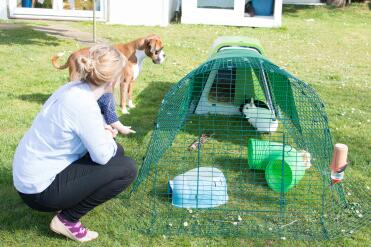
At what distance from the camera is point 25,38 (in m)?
10.1

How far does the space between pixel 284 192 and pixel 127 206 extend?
49.2 inches

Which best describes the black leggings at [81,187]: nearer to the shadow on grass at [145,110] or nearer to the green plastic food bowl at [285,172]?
the green plastic food bowl at [285,172]

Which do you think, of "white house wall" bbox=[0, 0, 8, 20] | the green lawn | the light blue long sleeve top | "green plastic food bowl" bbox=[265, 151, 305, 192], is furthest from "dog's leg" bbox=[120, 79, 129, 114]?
"white house wall" bbox=[0, 0, 8, 20]

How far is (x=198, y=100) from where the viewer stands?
5508 mm

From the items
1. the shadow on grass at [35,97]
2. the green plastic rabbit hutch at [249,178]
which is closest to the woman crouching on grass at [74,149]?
the green plastic rabbit hutch at [249,178]

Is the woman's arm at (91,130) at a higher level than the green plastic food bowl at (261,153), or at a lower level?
higher

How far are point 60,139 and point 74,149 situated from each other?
12 centimetres

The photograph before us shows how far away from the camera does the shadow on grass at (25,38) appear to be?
9.68 metres

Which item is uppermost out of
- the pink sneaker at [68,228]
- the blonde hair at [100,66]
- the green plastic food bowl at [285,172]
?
the blonde hair at [100,66]

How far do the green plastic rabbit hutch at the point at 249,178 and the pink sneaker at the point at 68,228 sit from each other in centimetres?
47

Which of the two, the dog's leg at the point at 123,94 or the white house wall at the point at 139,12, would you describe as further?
the white house wall at the point at 139,12

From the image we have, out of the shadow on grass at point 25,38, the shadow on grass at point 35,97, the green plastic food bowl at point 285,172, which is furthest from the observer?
the shadow on grass at point 25,38

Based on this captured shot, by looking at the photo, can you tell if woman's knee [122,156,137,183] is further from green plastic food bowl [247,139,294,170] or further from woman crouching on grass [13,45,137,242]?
green plastic food bowl [247,139,294,170]

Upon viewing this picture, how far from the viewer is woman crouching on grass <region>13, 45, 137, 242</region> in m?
2.72
